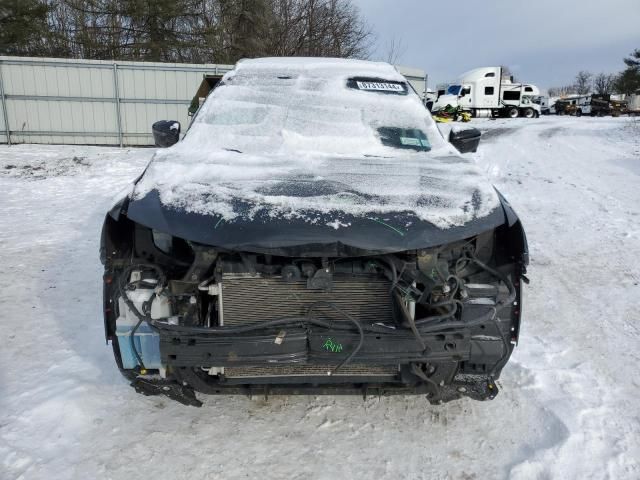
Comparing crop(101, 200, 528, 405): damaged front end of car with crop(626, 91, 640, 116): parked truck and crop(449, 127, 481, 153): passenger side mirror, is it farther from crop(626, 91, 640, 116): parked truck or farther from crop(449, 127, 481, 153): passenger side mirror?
crop(626, 91, 640, 116): parked truck

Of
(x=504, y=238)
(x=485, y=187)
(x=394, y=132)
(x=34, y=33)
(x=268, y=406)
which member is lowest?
(x=268, y=406)

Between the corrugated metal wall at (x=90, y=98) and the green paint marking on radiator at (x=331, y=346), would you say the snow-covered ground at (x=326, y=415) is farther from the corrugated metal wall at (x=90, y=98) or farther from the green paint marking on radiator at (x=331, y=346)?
the corrugated metal wall at (x=90, y=98)

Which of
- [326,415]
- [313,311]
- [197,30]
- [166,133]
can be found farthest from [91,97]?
[313,311]

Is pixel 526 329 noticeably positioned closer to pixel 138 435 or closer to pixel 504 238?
pixel 504 238

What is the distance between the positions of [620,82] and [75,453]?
68.4 meters

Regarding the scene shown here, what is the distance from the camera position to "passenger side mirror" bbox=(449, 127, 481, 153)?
12.8ft

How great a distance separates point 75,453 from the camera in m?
2.50

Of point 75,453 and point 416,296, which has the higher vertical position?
point 416,296

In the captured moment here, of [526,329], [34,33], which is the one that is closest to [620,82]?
[34,33]

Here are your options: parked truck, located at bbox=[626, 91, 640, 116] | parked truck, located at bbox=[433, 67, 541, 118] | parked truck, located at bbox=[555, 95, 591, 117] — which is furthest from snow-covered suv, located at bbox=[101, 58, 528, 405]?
parked truck, located at bbox=[626, 91, 640, 116]

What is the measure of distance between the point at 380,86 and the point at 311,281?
7.98 ft

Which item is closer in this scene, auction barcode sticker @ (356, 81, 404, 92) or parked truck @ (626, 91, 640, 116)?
auction barcode sticker @ (356, 81, 404, 92)

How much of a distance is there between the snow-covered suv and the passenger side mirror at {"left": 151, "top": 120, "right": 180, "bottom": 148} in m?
1.20

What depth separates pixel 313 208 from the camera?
2307 millimetres
